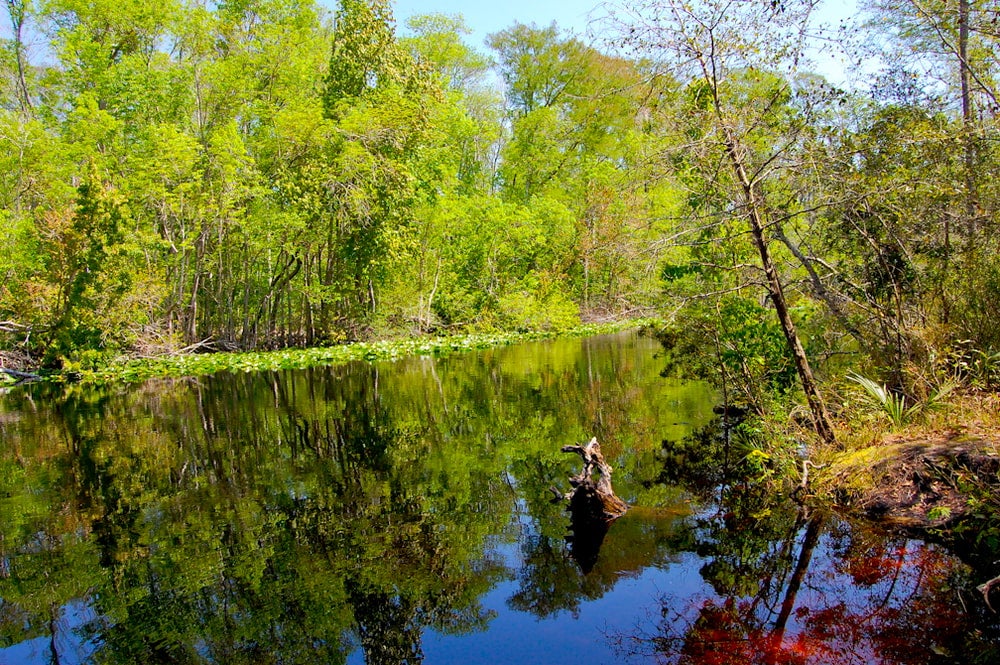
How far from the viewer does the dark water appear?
4836 millimetres

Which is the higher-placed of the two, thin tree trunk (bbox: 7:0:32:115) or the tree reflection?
thin tree trunk (bbox: 7:0:32:115)

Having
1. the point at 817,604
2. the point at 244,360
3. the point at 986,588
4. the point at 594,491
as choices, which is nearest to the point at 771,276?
the point at 594,491

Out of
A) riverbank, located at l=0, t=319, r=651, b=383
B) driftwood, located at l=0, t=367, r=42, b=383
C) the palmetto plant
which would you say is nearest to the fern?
the palmetto plant

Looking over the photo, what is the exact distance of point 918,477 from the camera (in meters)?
6.54

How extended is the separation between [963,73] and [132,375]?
21.4 meters

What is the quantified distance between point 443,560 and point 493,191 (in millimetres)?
36810

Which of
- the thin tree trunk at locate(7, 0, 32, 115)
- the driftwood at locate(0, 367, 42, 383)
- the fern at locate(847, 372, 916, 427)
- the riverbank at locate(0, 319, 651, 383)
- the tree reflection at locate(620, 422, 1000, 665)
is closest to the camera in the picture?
the tree reflection at locate(620, 422, 1000, 665)

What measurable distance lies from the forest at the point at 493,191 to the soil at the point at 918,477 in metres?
0.90

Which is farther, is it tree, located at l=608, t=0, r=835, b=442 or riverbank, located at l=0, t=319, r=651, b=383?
riverbank, located at l=0, t=319, r=651, b=383

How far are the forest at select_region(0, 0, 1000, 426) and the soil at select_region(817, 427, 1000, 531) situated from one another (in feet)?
2.94

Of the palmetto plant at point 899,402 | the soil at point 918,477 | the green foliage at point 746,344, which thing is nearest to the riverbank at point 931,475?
the soil at point 918,477

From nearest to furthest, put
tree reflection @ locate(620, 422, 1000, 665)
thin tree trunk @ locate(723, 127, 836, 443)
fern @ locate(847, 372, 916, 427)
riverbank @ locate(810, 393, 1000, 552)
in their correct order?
tree reflection @ locate(620, 422, 1000, 665) < riverbank @ locate(810, 393, 1000, 552) < fern @ locate(847, 372, 916, 427) < thin tree trunk @ locate(723, 127, 836, 443)

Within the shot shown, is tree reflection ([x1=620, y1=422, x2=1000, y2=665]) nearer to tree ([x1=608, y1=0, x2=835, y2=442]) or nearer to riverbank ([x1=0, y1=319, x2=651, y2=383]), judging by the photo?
tree ([x1=608, y1=0, x2=835, y2=442])

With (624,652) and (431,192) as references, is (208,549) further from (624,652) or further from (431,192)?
(431,192)
